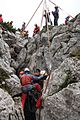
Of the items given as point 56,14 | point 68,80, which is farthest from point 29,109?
point 56,14

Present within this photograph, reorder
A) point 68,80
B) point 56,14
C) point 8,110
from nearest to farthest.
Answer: point 8,110
point 68,80
point 56,14

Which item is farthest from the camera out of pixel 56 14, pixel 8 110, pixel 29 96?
pixel 56 14

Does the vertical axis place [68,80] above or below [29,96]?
above

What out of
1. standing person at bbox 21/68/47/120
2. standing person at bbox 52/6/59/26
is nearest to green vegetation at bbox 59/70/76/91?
standing person at bbox 21/68/47/120

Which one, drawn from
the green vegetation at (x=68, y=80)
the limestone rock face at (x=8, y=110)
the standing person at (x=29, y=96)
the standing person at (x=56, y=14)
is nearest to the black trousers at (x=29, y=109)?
the standing person at (x=29, y=96)

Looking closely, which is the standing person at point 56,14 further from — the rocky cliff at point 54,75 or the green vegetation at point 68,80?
the green vegetation at point 68,80

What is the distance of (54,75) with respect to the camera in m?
21.5

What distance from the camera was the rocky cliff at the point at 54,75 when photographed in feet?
62.3

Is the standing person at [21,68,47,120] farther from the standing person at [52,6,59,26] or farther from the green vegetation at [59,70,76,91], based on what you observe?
the standing person at [52,6,59,26]

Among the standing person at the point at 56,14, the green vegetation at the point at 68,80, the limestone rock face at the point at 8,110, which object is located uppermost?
the standing person at the point at 56,14

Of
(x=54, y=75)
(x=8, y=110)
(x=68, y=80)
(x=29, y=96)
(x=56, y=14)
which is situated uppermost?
(x=56, y=14)

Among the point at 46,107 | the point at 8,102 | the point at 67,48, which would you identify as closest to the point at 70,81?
the point at 46,107

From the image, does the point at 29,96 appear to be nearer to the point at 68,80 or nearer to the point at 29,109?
the point at 29,109

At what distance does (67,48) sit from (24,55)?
735cm
